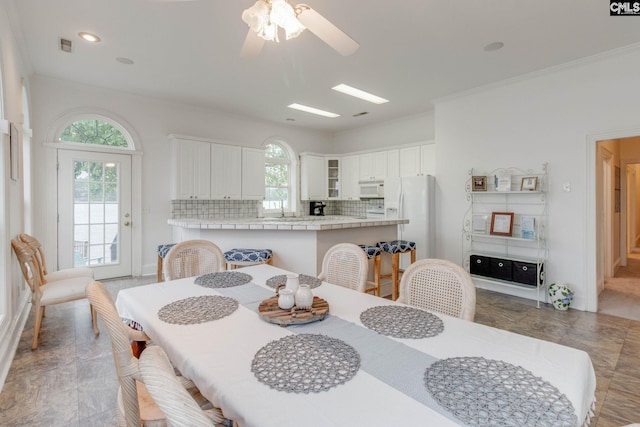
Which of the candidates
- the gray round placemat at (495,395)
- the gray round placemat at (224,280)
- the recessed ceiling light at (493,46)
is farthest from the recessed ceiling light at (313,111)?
the gray round placemat at (495,395)

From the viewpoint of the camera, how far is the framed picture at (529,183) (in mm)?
3982

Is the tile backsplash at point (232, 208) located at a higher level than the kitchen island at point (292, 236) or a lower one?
higher

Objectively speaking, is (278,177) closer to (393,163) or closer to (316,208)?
(316,208)

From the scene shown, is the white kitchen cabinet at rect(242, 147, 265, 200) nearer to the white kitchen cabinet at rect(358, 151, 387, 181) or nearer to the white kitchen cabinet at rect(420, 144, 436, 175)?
the white kitchen cabinet at rect(358, 151, 387, 181)

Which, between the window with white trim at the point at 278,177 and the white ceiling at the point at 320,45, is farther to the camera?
the window with white trim at the point at 278,177

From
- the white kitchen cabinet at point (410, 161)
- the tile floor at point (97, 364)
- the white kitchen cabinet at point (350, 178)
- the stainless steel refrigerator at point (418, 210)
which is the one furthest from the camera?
the white kitchen cabinet at point (350, 178)

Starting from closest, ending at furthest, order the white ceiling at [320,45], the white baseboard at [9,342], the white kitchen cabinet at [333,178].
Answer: the white baseboard at [9,342], the white ceiling at [320,45], the white kitchen cabinet at [333,178]

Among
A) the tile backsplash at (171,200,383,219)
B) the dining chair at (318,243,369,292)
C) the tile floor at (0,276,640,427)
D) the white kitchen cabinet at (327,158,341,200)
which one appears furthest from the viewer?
the white kitchen cabinet at (327,158,341,200)

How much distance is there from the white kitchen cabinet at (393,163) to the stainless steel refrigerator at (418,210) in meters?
0.60

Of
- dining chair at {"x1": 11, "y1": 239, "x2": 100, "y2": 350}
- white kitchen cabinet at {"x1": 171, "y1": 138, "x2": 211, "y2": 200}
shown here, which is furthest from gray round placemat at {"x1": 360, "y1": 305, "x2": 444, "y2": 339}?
white kitchen cabinet at {"x1": 171, "y1": 138, "x2": 211, "y2": 200}

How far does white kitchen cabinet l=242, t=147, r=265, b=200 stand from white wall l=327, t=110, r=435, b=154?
2.27 meters

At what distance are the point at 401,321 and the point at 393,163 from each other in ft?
16.6

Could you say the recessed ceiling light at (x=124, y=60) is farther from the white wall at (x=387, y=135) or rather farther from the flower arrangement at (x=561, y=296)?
the flower arrangement at (x=561, y=296)

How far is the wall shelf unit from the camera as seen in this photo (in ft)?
13.2
